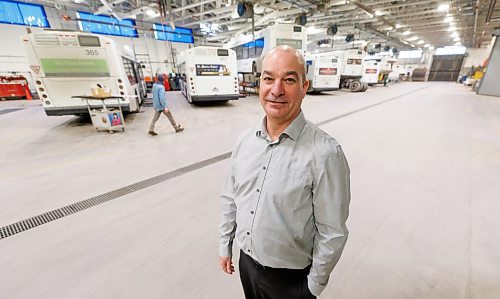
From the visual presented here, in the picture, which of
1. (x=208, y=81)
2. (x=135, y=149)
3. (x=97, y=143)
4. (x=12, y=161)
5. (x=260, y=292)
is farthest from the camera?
(x=208, y=81)

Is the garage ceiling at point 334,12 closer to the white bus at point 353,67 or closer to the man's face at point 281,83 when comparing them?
the white bus at point 353,67

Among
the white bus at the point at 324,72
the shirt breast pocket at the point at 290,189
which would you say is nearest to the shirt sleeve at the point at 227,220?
the shirt breast pocket at the point at 290,189

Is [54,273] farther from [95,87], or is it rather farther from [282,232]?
[95,87]

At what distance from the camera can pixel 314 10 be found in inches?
439

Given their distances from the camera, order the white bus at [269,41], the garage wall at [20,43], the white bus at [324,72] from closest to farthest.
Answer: the white bus at [269,41]
the white bus at [324,72]
the garage wall at [20,43]

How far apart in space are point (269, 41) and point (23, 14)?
1435 cm

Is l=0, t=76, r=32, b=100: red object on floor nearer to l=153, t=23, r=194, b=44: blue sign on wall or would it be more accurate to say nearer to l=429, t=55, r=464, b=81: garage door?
l=153, t=23, r=194, b=44: blue sign on wall

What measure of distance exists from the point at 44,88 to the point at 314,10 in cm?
1193

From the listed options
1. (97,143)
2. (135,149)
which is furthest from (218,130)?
(97,143)

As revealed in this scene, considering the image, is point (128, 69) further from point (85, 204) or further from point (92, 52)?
point (85, 204)

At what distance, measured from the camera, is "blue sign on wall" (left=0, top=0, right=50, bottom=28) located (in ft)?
37.7

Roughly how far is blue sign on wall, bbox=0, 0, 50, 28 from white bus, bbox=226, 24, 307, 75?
1243cm

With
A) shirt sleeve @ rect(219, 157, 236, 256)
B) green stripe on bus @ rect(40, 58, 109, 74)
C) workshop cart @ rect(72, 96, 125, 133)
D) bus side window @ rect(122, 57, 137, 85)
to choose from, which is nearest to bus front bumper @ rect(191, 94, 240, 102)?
bus side window @ rect(122, 57, 137, 85)

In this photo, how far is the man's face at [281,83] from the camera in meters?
0.79
